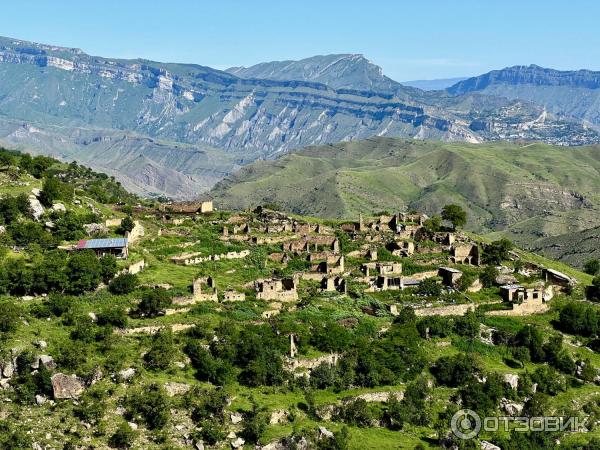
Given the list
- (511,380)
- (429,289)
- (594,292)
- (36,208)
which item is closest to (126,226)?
(36,208)

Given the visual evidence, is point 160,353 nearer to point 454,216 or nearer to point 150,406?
point 150,406

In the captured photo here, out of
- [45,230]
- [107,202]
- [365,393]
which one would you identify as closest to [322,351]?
[365,393]

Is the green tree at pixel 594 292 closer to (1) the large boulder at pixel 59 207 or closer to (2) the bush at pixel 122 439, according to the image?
(2) the bush at pixel 122 439

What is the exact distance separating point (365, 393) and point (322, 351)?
205 inches

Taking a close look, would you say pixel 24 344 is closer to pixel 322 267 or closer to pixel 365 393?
pixel 365 393

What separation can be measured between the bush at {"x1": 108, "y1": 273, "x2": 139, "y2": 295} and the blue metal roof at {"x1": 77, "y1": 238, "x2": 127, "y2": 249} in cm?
917

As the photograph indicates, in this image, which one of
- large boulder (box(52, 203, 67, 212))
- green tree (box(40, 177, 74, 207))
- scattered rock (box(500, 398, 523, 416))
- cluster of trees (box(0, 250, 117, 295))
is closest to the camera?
scattered rock (box(500, 398, 523, 416))

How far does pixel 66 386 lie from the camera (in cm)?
5184

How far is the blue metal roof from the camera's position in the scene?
75244 mm

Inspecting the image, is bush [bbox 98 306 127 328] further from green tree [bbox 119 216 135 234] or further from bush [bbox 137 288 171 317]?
green tree [bbox 119 216 135 234]

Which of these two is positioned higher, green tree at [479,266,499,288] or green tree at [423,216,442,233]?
green tree at [423,216,442,233]

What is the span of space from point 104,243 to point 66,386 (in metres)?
26.0

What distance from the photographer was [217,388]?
55.3 meters

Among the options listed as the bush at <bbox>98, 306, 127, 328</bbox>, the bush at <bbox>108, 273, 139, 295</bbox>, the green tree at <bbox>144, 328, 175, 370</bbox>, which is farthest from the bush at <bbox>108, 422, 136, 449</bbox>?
the bush at <bbox>108, 273, 139, 295</bbox>
